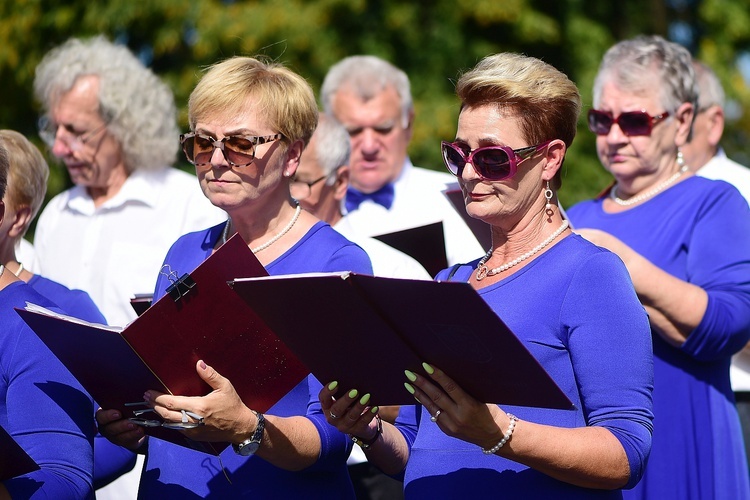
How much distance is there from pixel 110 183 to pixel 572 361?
325cm

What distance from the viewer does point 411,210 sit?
5.32 meters

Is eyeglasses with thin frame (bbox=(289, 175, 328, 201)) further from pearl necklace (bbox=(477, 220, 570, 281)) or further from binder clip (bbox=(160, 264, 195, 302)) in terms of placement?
binder clip (bbox=(160, 264, 195, 302))

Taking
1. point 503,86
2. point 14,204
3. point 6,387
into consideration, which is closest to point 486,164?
point 503,86

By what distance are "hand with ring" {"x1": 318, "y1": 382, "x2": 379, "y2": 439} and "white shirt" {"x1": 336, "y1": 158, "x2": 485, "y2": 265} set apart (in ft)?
7.63

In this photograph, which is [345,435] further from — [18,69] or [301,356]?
[18,69]

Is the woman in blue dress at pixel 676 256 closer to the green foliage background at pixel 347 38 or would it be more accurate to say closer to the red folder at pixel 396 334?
the red folder at pixel 396 334

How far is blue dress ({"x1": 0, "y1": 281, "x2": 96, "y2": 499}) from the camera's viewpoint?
9.13 ft

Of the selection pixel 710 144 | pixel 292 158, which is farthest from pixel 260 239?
pixel 710 144

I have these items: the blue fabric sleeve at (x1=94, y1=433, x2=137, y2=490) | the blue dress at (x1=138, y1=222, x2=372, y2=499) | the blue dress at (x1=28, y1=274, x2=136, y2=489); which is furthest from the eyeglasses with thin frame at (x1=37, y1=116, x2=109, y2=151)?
the blue dress at (x1=138, y1=222, x2=372, y2=499)

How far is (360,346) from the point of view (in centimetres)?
252

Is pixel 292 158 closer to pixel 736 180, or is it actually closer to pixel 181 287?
pixel 181 287

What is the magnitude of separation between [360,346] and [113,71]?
3.34 metres

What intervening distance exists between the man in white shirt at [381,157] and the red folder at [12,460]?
9.03ft

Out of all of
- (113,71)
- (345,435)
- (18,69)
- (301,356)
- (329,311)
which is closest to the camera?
(329,311)
